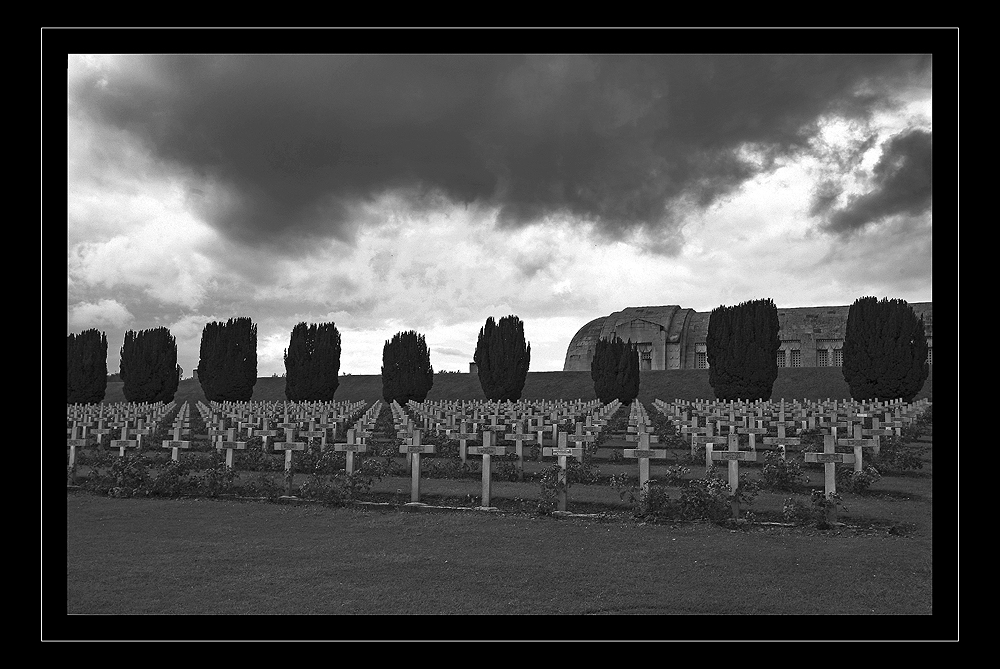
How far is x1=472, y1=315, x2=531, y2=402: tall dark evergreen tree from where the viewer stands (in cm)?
3438

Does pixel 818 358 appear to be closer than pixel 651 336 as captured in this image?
Yes

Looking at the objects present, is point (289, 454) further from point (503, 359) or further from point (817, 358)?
point (817, 358)

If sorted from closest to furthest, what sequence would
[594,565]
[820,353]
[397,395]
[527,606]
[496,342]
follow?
[527,606], [594,565], [496,342], [397,395], [820,353]

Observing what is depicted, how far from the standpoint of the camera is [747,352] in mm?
31188

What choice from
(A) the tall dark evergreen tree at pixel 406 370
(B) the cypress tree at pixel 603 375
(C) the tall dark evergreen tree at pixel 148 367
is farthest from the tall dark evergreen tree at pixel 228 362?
Result: (B) the cypress tree at pixel 603 375

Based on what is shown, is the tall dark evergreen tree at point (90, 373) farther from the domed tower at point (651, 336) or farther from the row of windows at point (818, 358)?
the row of windows at point (818, 358)

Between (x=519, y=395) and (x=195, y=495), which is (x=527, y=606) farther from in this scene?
(x=519, y=395)

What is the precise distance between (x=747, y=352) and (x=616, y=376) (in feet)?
24.3

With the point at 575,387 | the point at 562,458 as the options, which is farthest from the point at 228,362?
the point at 562,458

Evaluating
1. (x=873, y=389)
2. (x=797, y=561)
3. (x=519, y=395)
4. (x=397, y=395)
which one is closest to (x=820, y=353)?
(x=873, y=389)

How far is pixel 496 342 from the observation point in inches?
1359

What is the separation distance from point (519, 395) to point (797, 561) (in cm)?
2897

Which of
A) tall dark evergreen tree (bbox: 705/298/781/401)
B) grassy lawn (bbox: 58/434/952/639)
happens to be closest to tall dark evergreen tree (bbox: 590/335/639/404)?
tall dark evergreen tree (bbox: 705/298/781/401)
